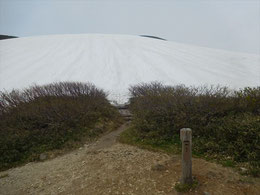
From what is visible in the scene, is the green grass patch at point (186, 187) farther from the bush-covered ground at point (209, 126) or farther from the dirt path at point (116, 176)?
the bush-covered ground at point (209, 126)

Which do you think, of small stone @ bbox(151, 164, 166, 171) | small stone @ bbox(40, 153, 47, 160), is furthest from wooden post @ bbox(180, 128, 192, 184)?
small stone @ bbox(40, 153, 47, 160)

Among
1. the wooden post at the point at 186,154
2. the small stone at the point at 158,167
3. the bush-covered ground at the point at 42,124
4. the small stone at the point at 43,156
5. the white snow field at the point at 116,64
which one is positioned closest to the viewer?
the wooden post at the point at 186,154

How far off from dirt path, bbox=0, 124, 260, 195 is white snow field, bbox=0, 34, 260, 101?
493 cm

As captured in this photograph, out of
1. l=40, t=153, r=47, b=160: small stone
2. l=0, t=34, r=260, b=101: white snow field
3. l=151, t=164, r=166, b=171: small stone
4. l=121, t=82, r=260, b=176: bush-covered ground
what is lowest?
l=40, t=153, r=47, b=160: small stone

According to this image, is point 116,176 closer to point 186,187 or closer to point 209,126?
point 186,187

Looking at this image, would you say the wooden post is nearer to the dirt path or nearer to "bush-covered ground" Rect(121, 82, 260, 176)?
the dirt path

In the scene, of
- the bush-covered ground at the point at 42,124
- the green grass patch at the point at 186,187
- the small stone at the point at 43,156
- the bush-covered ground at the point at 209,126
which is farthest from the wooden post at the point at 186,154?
the small stone at the point at 43,156

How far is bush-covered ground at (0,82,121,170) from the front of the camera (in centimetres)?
401

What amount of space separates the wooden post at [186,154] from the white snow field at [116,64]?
6.02 metres

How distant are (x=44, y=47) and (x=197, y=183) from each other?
644 inches

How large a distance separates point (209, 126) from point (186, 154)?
1.47 m

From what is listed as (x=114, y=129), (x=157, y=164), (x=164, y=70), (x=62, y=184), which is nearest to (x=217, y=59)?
(x=164, y=70)

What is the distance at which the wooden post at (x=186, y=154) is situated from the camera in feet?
7.64

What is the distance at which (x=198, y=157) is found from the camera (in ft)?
10.5
